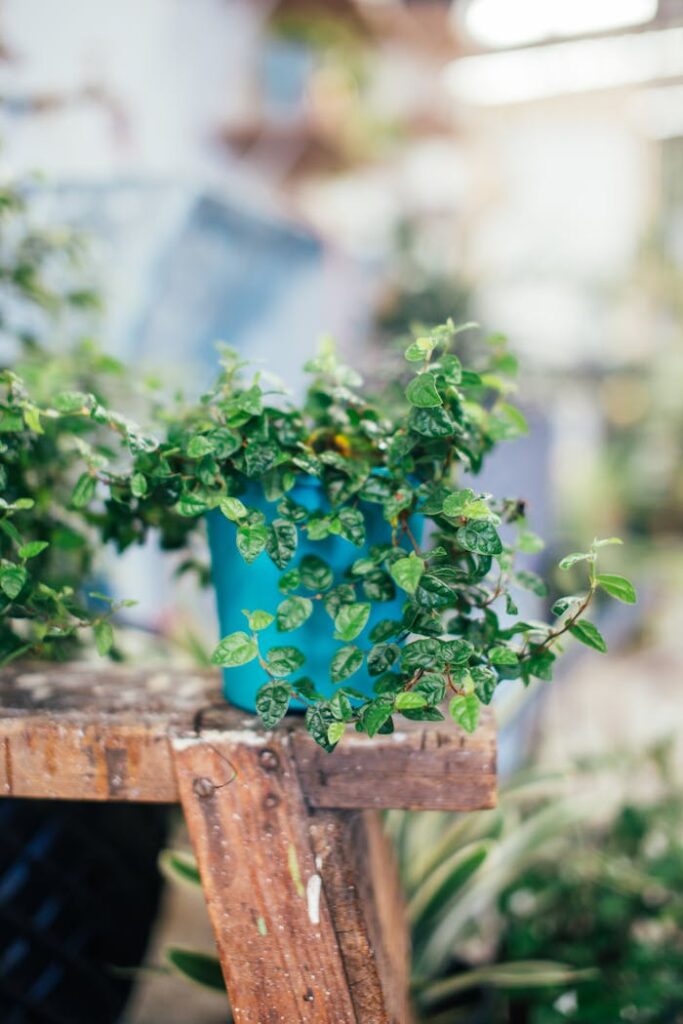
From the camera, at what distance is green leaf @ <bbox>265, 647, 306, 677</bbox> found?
2.14ft

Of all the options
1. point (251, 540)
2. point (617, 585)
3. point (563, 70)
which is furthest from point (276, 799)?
point (563, 70)

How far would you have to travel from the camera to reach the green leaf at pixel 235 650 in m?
0.63

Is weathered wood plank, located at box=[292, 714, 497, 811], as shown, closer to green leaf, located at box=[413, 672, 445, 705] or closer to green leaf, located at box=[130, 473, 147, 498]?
green leaf, located at box=[413, 672, 445, 705]

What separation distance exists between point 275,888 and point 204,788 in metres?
0.11

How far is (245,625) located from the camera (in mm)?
731

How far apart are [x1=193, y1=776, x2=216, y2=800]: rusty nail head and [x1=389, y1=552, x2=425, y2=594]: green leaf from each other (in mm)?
267

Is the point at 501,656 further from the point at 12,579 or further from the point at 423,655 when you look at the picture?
the point at 12,579

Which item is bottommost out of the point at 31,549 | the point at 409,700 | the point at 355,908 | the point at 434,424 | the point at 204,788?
the point at 355,908

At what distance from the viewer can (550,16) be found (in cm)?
290

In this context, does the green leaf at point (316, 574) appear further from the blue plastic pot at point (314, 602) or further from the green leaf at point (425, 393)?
the green leaf at point (425, 393)

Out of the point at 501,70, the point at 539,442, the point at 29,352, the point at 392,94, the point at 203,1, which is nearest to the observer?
the point at 29,352

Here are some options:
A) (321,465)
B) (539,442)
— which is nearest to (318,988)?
(321,465)

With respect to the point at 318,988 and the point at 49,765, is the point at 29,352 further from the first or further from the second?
the point at 318,988

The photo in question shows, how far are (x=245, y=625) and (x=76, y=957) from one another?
0.83 m
